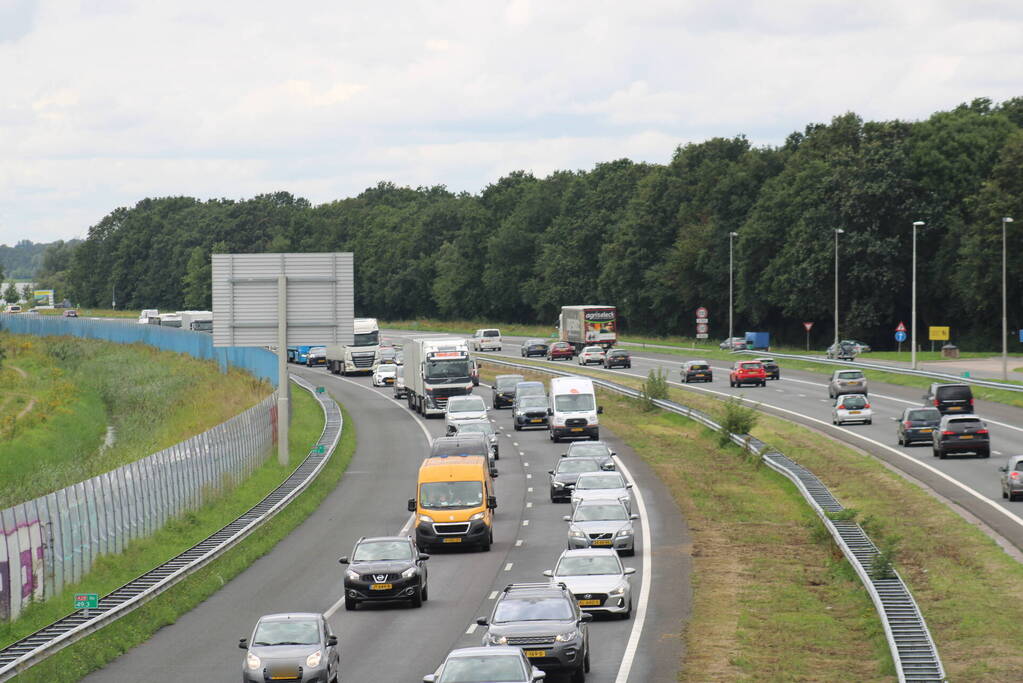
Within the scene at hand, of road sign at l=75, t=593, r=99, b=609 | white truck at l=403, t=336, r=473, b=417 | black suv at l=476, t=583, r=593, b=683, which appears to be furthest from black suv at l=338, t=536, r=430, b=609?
white truck at l=403, t=336, r=473, b=417

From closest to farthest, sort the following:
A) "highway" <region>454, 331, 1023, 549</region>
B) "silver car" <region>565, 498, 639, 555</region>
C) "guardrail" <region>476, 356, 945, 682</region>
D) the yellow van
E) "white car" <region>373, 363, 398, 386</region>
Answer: "guardrail" <region>476, 356, 945, 682</region>
"silver car" <region>565, 498, 639, 555</region>
the yellow van
"highway" <region>454, 331, 1023, 549</region>
"white car" <region>373, 363, 398, 386</region>

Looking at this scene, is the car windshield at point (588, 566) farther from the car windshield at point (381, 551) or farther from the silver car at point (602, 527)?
the silver car at point (602, 527)

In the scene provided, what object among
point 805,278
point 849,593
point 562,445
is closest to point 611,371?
point 805,278

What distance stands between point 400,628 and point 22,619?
8.36 meters

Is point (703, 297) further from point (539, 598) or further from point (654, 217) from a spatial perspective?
point (539, 598)

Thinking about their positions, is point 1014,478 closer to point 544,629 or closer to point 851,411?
point 544,629

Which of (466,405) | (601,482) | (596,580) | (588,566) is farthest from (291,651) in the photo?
(466,405)

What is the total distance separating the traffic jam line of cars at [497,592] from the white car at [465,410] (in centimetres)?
1569

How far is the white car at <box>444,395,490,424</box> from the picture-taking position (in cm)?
6750

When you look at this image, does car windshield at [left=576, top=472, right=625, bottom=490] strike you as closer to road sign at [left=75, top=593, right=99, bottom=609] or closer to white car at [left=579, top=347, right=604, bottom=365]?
road sign at [left=75, top=593, right=99, bottom=609]

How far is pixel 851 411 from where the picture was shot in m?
67.2

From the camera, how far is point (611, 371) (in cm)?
10606

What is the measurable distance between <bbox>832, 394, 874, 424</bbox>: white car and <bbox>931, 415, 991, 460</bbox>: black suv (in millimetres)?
13502

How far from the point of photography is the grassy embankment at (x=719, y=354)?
76225mm
